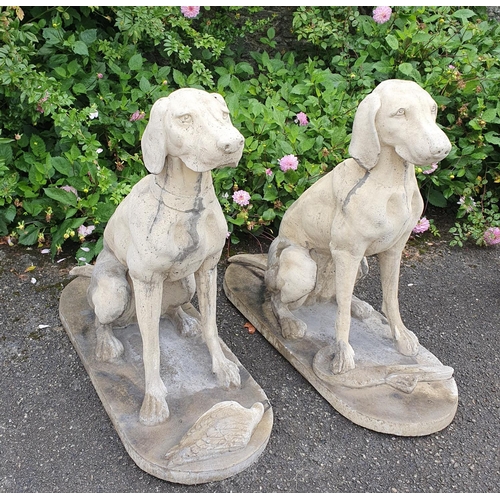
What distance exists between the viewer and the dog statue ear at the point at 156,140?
84.5 inches

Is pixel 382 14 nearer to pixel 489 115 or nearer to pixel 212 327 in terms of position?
pixel 489 115

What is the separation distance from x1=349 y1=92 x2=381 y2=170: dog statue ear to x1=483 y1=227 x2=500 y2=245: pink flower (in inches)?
91.2

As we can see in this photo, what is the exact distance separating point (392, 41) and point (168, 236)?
322cm

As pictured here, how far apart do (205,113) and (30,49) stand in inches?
97.1

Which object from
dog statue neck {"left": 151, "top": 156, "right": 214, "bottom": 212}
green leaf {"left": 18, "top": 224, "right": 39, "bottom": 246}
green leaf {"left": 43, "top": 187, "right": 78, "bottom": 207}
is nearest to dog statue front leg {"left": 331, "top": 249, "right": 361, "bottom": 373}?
dog statue neck {"left": 151, "top": 156, "right": 214, "bottom": 212}

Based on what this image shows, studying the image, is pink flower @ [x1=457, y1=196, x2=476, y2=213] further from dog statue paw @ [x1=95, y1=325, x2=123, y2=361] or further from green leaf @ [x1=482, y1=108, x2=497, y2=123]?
dog statue paw @ [x1=95, y1=325, x2=123, y2=361]

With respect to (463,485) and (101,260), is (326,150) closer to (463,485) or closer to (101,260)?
(101,260)

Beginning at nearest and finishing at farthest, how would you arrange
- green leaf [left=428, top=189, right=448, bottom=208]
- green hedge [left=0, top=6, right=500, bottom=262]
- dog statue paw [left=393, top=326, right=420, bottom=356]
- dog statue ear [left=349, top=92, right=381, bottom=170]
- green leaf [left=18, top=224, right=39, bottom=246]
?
dog statue ear [left=349, top=92, right=381, bottom=170] → dog statue paw [left=393, top=326, right=420, bottom=356] → green hedge [left=0, top=6, right=500, bottom=262] → green leaf [left=18, top=224, right=39, bottom=246] → green leaf [left=428, top=189, right=448, bottom=208]

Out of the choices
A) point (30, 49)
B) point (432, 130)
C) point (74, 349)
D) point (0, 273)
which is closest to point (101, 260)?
point (74, 349)

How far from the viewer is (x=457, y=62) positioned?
4.73 metres

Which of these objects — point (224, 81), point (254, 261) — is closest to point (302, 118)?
point (224, 81)

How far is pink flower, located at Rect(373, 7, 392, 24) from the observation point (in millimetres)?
4648

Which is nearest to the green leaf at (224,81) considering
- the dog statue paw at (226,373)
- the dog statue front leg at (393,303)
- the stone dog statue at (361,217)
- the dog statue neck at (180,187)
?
the stone dog statue at (361,217)

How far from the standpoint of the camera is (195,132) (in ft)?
6.90
